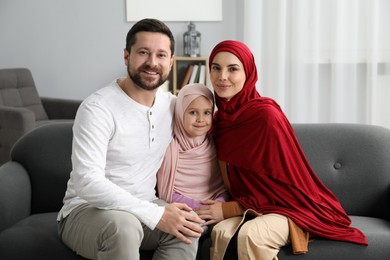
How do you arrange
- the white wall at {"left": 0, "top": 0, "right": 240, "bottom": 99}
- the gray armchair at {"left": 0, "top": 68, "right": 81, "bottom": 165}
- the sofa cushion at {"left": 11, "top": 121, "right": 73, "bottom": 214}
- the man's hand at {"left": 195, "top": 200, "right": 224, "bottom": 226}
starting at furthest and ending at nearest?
the white wall at {"left": 0, "top": 0, "right": 240, "bottom": 99}, the gray armchair at {"left": 0, "top": 68, "right": 81, "bottom": 165}, the sofa cushion at {"left": 11, "top": 121, "right": 73, "bottom": 214}, the man's hand at {"left": 195, "top": 200, "right": 224, "bottom": 226}

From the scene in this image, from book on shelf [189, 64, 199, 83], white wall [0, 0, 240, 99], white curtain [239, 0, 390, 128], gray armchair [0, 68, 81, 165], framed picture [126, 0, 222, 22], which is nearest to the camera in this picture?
white curtain [239, 0, 390, 128]

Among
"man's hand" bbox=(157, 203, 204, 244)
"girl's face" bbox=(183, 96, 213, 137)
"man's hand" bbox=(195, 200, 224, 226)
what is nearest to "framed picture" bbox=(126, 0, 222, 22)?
"girl's face" bbox=(183, 96, 213, 137)

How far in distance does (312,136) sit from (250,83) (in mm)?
459

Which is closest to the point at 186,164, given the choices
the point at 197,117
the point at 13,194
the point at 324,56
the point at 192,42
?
the point at 197,117

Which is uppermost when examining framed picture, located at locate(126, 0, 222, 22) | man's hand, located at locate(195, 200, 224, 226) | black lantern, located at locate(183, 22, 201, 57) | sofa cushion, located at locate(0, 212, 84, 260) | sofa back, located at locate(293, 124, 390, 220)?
framed picture, located at locate(126, 0, 222, 22)

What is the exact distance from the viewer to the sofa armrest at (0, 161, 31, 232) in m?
2.51

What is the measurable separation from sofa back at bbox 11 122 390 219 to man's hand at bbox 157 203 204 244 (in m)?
0.72

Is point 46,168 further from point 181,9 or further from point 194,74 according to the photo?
point 181,9

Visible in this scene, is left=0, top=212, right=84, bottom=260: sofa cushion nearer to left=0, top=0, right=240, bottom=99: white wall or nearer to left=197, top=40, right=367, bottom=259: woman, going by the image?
left=197, top=40, right=367, bottom=259: woman

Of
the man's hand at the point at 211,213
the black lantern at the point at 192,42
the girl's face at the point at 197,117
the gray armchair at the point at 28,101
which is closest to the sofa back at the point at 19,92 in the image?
the gray armchair at the point at 28,101

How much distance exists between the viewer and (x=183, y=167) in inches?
101

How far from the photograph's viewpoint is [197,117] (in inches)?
99.3

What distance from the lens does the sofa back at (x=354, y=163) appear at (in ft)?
8.95

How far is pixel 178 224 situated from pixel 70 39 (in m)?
4.07
